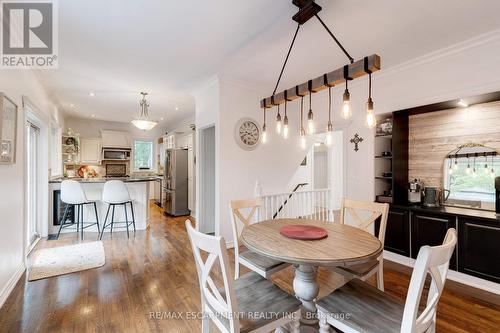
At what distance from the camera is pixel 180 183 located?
590cm

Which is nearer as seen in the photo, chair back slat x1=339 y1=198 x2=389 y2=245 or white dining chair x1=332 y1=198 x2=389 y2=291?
white dining chair x1=332 y1=198 x2=389 y2=291

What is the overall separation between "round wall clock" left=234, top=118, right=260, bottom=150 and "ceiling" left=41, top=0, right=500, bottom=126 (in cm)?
72

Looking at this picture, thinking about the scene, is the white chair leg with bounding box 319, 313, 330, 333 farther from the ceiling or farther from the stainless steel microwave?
the stainless steel microwave

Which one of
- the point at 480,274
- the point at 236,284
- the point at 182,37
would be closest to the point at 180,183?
the point at 182,37

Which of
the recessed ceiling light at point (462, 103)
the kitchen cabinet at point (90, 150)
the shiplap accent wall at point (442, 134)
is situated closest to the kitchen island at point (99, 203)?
the kitchen cabinet at point (90, 150)

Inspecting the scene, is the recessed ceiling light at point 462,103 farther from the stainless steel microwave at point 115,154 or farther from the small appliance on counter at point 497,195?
the stainless steel microwave at point 115,154

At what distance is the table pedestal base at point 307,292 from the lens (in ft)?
5.64

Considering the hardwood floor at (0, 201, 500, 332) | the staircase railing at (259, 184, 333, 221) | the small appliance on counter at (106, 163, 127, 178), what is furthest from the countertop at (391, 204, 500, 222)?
the small appliance on counter at (106, 163, 127, 178)

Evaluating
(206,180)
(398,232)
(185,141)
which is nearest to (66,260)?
(206,180)

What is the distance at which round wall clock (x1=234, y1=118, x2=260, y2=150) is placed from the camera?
394 cm

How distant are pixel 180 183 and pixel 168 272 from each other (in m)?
3.22

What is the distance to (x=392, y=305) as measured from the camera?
4.54 feet

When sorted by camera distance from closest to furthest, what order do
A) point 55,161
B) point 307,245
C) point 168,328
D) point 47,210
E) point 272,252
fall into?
point 272,252 < point 307,245 < point 168,328 < point 47,210 < point 55,161

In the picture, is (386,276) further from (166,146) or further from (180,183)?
(166,146)
